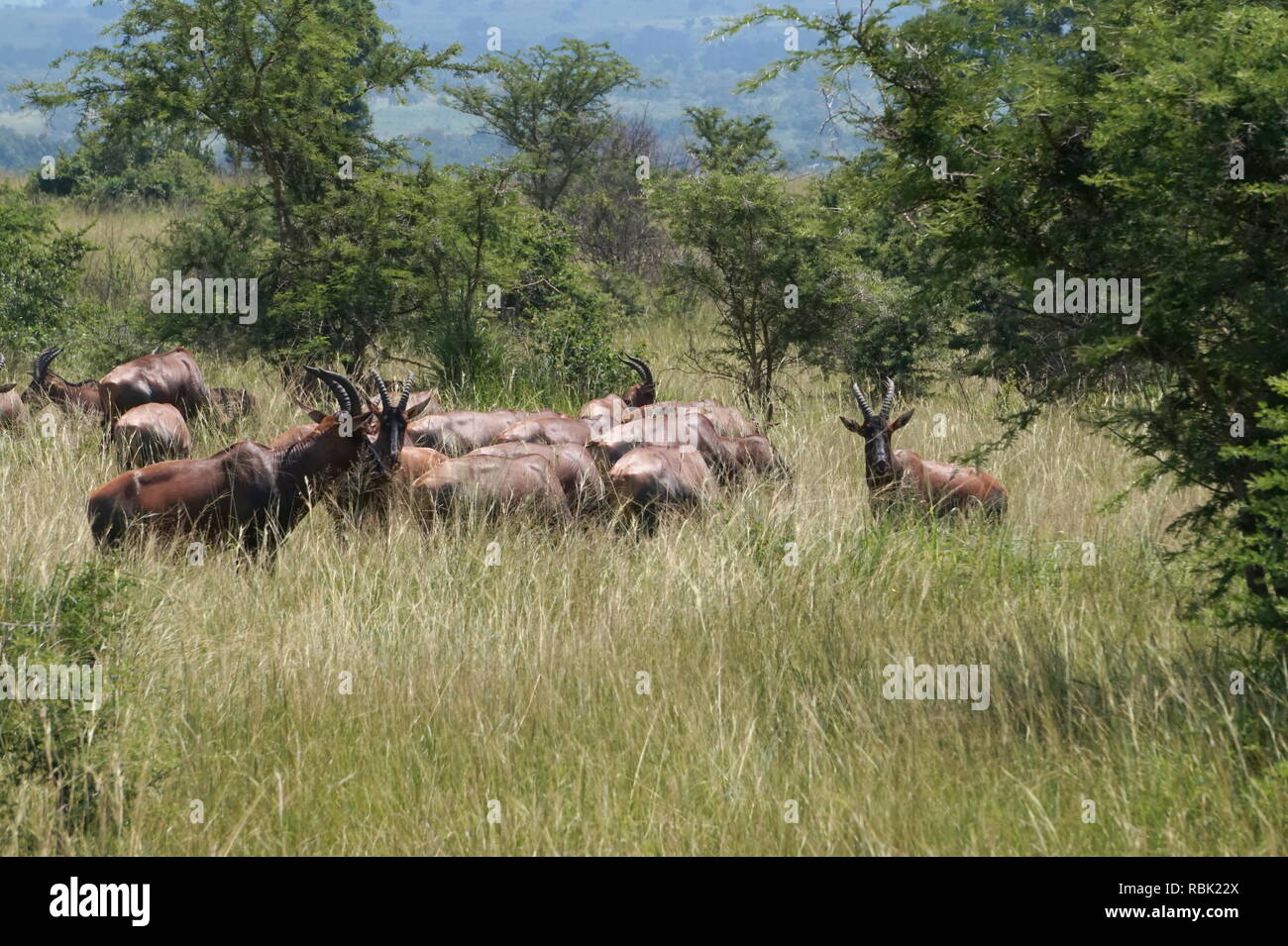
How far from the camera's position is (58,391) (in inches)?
487

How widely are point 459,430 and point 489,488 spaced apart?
2191mm

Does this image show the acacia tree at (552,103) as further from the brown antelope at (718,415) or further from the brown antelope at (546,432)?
the brown antelope at (546,432)

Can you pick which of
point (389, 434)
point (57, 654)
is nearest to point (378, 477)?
point (389, 434)

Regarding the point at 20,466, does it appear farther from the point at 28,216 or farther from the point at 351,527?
the point at 28,216

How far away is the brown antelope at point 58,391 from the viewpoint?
39.7 ft

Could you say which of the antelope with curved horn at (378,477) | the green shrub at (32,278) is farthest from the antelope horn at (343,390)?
the green shrub at (32,278)

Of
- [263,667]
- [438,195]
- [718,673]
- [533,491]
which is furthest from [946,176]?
[438,195]

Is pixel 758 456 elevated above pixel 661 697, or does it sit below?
above

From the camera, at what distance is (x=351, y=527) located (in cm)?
830

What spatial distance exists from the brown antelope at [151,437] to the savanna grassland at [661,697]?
1.71m

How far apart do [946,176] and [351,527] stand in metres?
3.94

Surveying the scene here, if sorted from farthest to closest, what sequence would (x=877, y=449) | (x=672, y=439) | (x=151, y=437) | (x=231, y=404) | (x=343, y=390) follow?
(x=231, y=404), (x=151, y=437), (x=672, y=439), (x=877, y=449), (x=343, y=390)

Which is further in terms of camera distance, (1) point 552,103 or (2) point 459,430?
(1) point 552,103

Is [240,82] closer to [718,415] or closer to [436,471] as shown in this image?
[718,415]
